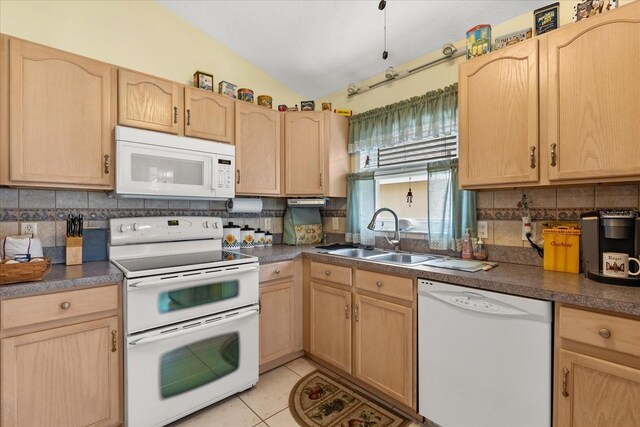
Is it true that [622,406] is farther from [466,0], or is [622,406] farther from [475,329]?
[466,0]

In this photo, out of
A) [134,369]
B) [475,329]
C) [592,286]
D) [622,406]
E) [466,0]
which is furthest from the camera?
[466,0]

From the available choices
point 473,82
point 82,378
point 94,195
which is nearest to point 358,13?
point 473,82

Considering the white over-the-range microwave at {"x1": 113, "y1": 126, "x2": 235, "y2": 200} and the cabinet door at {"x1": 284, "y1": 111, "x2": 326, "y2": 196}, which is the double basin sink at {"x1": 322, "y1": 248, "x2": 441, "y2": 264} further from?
the white over-the-range microwave at {"x1": 113, "y1": 126, "x2": 235, "y2": 200}

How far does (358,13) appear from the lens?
204 cm

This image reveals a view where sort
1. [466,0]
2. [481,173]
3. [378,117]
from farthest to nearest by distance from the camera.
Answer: [378,117]
[466,0]
[481,173]

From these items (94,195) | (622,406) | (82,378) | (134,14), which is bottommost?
(82,378)

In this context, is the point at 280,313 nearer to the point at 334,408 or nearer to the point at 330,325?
the point at 330,325

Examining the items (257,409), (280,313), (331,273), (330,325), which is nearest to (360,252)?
(331,273)

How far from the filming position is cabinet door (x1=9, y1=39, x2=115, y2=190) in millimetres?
1540

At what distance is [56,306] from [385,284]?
5.55 ft

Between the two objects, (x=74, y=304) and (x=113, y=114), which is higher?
(x=113, y=114)

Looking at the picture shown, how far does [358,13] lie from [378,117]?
31.3 inches

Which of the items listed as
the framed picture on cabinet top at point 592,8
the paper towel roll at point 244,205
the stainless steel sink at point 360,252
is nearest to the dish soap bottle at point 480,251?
the stainless steel sink at point 360,252

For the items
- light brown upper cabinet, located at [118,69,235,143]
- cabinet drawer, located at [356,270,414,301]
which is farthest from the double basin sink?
light brown upper cabinet, located at [118,69,235,143]
